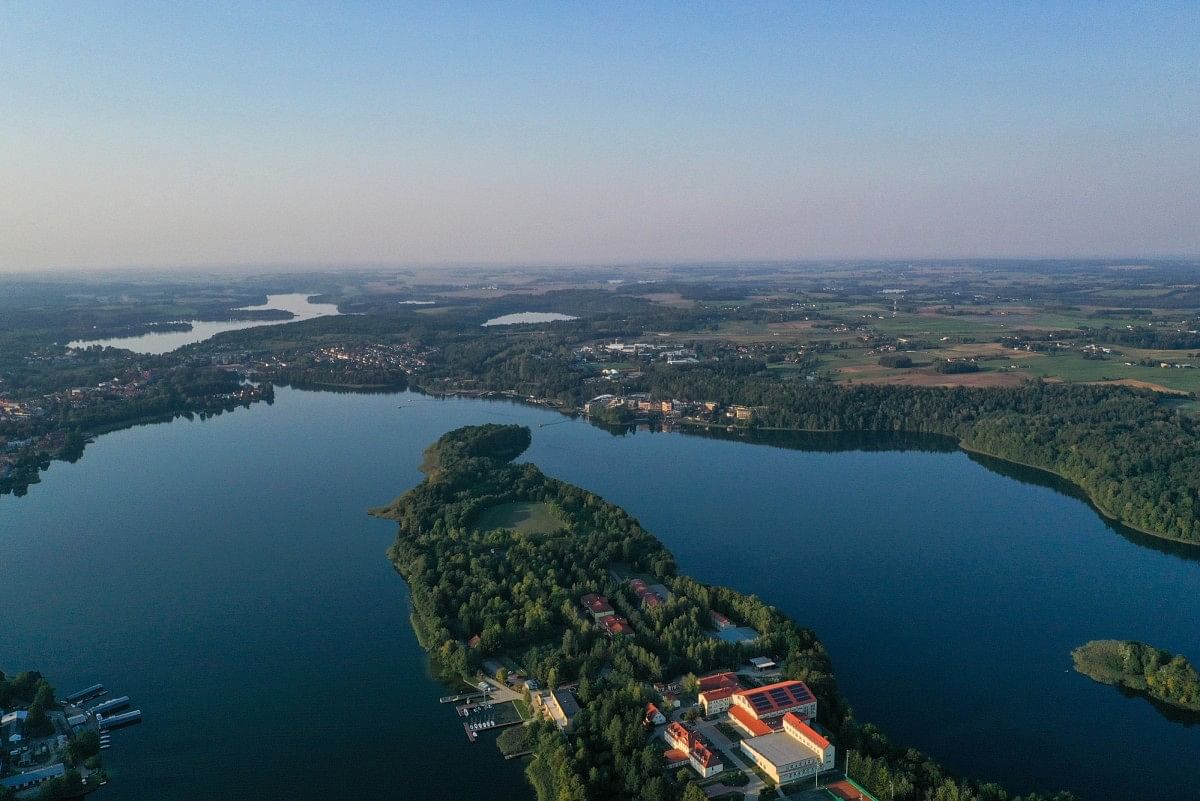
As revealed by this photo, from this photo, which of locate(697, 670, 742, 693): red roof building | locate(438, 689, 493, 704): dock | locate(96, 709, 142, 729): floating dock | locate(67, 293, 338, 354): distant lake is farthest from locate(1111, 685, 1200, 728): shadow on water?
locate(67, 293, 338, 354): distant lake

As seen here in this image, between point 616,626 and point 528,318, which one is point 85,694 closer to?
point 616,626

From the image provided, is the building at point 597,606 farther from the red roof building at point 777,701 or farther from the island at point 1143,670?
the island at point 1143,670

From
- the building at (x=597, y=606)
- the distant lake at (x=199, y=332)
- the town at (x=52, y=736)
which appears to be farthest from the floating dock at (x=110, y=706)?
the distant lake at (x=199, y=332)

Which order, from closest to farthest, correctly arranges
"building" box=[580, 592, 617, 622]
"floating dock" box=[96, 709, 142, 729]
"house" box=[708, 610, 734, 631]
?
"floating dock" box=[96, 709, 142, 729] → "house" box=[708, 610, 734, 631] → "building" box=[580, 592, 617, 622]

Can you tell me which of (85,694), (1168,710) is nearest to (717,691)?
(1168,710)

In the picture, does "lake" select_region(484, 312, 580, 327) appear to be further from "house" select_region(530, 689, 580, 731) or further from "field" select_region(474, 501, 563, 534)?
"house" select_region(530, 689, 580, 731)
